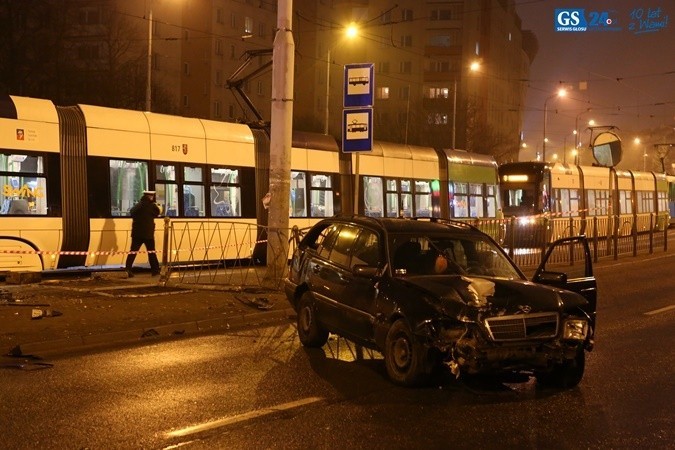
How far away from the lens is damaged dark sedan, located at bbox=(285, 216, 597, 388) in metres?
6.91

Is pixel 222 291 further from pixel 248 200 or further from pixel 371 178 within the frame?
pixel 371 178

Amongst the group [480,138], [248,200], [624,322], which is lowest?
[624,322]

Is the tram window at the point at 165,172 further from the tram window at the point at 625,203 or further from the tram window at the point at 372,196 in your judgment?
the tram window at the point at 625,203

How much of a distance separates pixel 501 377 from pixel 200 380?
3.00 metres

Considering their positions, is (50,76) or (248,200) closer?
(248,200)

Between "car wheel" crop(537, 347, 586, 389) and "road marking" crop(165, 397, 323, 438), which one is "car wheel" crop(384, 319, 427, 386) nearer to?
"road marking" crop(165, 397, 323, 438)

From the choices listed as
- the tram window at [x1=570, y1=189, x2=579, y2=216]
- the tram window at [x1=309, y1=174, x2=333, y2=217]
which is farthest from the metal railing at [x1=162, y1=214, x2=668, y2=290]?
the tram window at [x1=570, y1=189, x2=579, y2=216]

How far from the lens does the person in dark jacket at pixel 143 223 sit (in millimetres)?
15250

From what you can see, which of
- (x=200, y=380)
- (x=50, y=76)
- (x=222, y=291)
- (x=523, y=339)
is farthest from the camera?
(x=50, y=76)

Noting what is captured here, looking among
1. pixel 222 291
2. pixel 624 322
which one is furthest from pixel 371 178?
pixel 624 322

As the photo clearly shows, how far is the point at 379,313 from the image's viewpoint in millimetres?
7668

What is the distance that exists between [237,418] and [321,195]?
14.3 meters

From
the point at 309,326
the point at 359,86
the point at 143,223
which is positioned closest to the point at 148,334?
the point at 309,326

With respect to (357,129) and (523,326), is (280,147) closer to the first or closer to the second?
(357,129)
